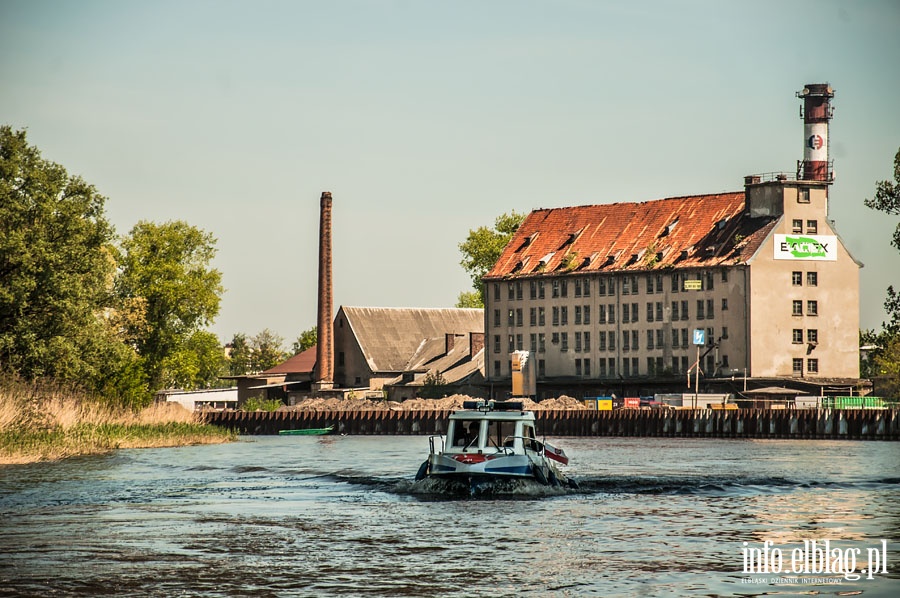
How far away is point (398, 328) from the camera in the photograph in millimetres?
153375

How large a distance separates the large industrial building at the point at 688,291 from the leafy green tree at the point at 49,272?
6070 centimetres

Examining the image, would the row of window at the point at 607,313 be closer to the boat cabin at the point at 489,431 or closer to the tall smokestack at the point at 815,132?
the tall smokestack at the point at 815,132

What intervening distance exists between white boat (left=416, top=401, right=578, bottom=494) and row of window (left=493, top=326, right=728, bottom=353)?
79.6m

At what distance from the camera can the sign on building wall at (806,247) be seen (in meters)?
126

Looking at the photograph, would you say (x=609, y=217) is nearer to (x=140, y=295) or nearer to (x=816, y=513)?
(x=140, y=295)

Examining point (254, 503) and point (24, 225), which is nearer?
point (254, 503)

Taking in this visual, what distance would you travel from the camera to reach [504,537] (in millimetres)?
34938

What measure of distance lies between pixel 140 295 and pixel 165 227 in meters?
7.07

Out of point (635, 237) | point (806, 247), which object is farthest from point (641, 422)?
point (635, 237)

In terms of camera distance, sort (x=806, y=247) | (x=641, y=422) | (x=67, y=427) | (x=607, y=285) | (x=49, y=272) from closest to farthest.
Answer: (x=67, y=427) < (x=49, y=272) < (x=641, y=422) < (x=806, y=247) < (x=607, y=285)

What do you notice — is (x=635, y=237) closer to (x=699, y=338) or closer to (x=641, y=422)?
(x=699, y=338)

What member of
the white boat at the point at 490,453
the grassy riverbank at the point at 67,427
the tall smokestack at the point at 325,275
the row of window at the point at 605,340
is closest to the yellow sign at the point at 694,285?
the row of window at the point at 605,340

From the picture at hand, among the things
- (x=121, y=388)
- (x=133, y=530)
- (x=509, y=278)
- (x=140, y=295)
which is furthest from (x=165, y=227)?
(x=133, y=530)

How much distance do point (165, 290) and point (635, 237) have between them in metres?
43.0
